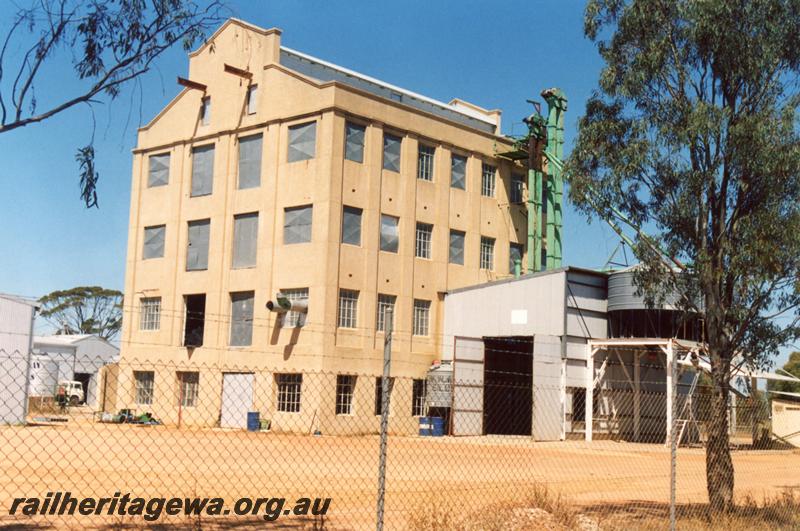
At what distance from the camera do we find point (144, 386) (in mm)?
48656

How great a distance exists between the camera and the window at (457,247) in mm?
46594

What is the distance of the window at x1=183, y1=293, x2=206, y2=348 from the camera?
46.4 m

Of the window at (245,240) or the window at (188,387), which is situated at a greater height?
the window at (245,240)

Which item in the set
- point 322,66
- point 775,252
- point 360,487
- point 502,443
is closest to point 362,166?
point 322,66

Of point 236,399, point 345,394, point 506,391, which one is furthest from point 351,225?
point 506,391

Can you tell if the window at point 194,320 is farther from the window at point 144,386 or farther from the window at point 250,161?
the window at point 250,161

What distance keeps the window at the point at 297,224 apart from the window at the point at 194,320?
21.4 ft

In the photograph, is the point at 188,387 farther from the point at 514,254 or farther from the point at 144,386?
the point at 514,254

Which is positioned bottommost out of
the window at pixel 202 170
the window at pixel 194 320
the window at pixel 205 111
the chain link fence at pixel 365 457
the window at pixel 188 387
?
the chain link fence at pixel 365 457

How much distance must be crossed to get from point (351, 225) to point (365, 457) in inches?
659

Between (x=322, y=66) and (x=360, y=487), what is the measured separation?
3312 centimetres

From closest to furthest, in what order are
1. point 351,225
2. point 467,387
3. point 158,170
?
point 467,387
point 351,225
point 158,170

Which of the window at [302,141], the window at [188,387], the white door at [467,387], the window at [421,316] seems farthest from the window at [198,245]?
the white door at [467,387]

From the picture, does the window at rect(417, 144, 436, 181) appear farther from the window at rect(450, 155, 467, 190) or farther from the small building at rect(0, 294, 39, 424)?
the small building at rect(0, 294, 39, 424)
